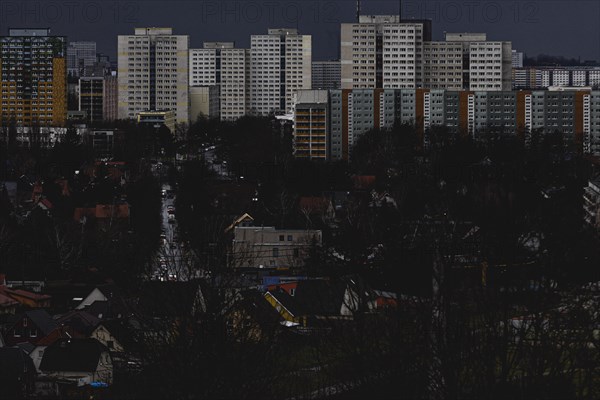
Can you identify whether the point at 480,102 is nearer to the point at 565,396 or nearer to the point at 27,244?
the point at 27,244

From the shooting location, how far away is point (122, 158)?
21594 millimetres

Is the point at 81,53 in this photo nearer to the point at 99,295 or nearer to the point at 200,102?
the point at 200,102

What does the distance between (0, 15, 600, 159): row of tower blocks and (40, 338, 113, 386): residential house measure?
13794 mm

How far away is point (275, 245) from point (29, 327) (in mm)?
3728

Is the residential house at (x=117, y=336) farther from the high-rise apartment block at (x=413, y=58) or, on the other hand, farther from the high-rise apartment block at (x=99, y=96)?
the high-rise apartment block at (x=99, y=96)

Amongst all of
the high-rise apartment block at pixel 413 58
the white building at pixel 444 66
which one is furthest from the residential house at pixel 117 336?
the white building at pixel 444 66

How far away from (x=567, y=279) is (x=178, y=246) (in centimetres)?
598

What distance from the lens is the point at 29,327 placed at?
7926 mm

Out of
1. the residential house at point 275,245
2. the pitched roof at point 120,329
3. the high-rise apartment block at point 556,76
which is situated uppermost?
the high-rise apartment block at point 556,76

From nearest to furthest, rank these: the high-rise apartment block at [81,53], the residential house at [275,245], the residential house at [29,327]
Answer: the residential house at [29,327]
the residential house at [275,245]
the high-rise apartment block at [81,53]

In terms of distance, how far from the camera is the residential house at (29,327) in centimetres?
776

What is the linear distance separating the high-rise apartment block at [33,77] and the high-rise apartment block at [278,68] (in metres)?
7.80

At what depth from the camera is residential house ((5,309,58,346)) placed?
7.76m

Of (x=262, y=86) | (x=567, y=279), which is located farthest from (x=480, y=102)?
(x=567, y=279)
